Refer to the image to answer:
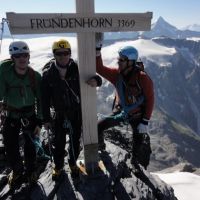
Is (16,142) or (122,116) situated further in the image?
(122,116)

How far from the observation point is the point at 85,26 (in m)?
7.75

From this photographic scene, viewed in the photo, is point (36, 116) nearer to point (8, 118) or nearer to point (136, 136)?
point (8, 118)

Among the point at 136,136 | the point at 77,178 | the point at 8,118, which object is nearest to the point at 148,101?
the point at 136,136

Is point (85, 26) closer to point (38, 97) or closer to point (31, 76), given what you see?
point (31, 76)

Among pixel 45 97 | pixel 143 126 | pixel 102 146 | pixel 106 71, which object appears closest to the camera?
pixel 45 97

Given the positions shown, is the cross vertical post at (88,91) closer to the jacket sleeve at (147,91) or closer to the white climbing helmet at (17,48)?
the white climbing helmet at (17,48)

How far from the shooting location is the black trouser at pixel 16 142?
330 inches

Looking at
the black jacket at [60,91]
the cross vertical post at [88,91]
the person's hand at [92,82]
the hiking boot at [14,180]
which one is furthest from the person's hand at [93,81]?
the hiking boot at [14,180]

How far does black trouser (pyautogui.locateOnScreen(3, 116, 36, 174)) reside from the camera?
8.38 meters

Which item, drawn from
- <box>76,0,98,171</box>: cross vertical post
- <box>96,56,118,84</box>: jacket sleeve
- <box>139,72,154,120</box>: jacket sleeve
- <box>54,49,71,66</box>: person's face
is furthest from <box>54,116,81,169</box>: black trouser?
<box>139,72,154,120</box>: jacket sleeve

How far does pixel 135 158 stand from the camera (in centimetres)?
1049

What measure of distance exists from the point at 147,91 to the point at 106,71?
1.28 metres

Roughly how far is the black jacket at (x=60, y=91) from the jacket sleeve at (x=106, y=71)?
4.90 ft

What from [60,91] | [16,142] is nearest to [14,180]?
[16,142]
